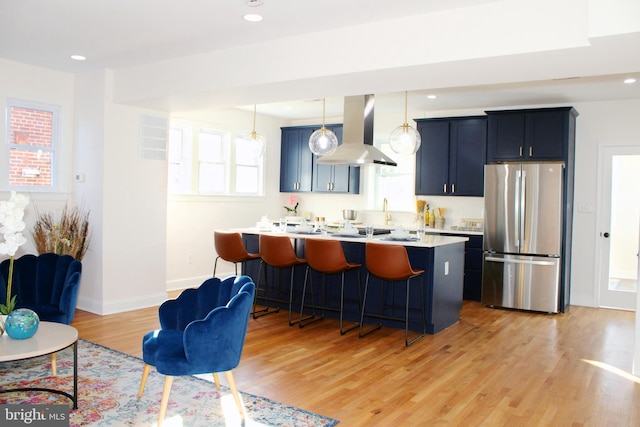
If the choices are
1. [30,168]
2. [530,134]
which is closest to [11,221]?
[30,168]

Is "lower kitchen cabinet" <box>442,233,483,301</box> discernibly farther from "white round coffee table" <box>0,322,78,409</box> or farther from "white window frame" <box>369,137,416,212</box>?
"white round coffee table" <box>0,322,78,409</box>

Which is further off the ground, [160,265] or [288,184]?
[288,184]

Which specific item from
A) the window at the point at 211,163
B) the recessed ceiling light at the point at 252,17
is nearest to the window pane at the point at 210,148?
the window at the point at 211,163

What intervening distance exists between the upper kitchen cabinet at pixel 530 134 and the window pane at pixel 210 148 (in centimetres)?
397

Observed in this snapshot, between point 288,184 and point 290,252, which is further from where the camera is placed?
point 288,184

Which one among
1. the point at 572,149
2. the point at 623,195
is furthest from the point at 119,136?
the point at 623,195

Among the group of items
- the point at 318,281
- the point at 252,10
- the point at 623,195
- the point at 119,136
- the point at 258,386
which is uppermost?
the point at 252,10

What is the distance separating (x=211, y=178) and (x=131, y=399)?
5.02 metres

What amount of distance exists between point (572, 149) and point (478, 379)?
4.23 m

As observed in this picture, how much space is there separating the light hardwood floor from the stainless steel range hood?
191cm

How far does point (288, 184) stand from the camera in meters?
9.33

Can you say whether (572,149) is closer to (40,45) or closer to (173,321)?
(173,321)

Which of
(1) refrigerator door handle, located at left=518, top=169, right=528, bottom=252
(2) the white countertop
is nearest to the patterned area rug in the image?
(2) the white countertop

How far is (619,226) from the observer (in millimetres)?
6859
